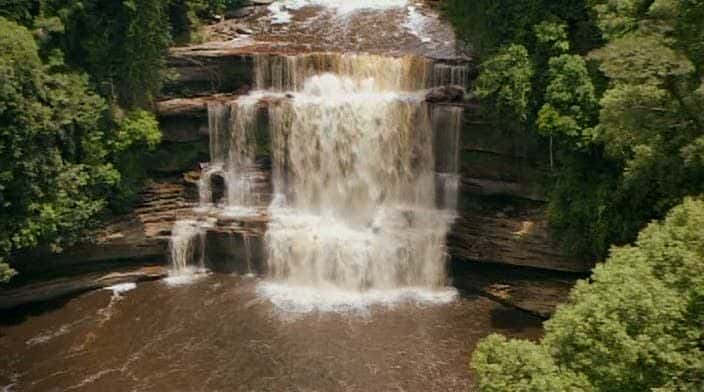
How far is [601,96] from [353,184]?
11206 millimetres

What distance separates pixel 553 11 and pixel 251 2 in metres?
21.7

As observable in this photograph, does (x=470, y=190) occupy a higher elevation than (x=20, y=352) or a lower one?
higher

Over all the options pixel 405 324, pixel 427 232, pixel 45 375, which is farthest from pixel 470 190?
pixel 45 375

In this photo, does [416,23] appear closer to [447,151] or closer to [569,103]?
[447,151]

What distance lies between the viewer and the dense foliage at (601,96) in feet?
64.7

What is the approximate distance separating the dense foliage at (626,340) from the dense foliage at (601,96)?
228 inches

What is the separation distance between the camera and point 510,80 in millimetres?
25484

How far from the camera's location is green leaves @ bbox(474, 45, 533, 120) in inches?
995

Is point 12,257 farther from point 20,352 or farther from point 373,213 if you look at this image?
point 373,213

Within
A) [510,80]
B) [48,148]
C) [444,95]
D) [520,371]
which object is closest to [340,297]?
[444,95]

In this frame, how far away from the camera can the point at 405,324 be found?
25.3 metres

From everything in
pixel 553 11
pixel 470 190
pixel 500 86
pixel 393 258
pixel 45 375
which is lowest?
pixel 45 375

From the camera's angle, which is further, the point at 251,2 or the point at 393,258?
the point at 251,2

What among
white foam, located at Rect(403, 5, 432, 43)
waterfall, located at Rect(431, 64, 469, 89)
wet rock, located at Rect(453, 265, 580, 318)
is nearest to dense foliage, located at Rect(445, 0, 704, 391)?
waterfall, located at Rect(431, 64, 469, 89)
